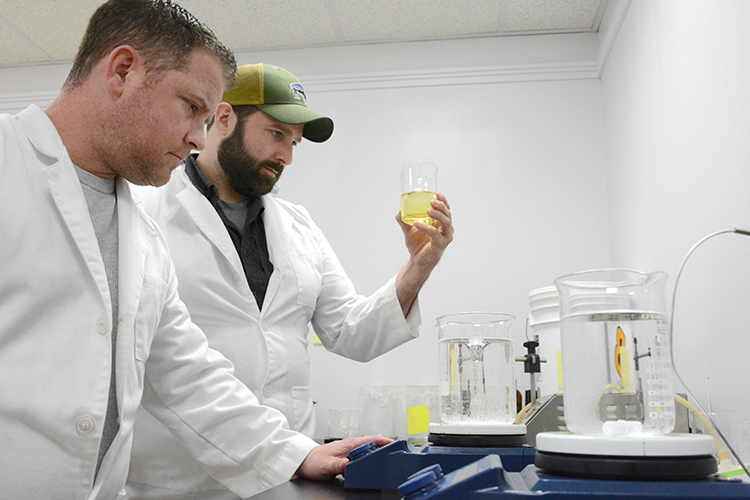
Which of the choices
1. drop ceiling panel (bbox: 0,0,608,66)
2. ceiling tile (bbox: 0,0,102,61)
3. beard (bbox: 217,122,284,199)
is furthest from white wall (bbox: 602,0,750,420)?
ceiling tile (bbox: 0,0,102,61)

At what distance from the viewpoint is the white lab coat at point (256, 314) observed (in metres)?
1.38

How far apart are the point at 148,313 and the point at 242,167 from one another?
689 mm

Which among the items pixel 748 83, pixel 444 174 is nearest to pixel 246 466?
pixel 748 83

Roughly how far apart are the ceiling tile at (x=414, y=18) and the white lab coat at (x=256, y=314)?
1.52 m

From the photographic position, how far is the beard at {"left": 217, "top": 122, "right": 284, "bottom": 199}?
1721mm

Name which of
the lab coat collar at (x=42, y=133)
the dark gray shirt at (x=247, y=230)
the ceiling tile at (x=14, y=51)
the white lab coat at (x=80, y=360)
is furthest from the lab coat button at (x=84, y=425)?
the ceiling tile at (x=14, y=51)

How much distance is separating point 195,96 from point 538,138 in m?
2.22

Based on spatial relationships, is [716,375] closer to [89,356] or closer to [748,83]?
[748,83]

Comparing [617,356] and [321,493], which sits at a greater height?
[617,356]

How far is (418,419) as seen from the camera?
96.1 inches

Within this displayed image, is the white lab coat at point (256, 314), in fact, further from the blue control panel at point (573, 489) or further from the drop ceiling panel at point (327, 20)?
the drop ceiling panel at point (327, 20)

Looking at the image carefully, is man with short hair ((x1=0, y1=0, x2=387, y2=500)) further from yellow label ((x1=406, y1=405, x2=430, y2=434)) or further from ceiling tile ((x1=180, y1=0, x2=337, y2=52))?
ceiling tile ((x1=180, y1=0, x2=337, y2=52))

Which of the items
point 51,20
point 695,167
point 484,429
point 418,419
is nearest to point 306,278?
point 484,429

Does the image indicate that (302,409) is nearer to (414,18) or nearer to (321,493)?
(321,493)
